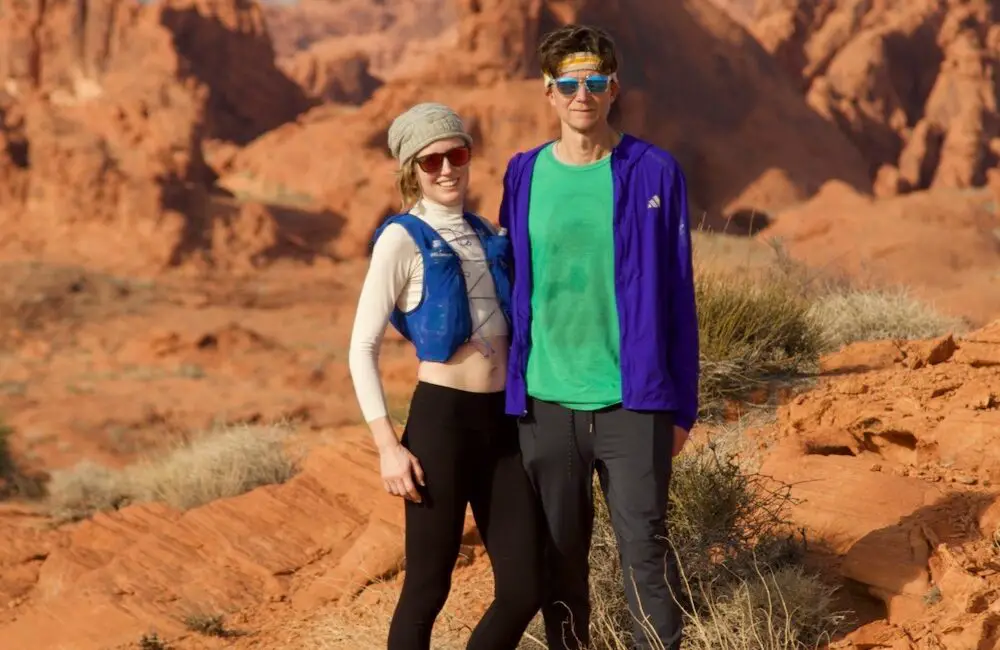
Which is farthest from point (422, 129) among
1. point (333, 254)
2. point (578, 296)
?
point (333, 254)

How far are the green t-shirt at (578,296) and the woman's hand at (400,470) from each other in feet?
1.24

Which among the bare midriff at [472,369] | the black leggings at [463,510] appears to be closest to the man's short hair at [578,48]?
the bare midriff at [472,369]

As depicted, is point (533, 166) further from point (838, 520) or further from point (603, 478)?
point (838, 520)

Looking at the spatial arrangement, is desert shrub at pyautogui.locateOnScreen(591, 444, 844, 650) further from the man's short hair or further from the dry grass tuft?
the dry grass tuft

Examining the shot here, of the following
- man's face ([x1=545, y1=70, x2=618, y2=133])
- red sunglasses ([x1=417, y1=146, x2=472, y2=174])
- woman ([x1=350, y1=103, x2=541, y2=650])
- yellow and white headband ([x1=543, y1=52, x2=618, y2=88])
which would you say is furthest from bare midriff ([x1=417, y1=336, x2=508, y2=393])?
yellow and white headband ([x1=543, y1=52, x2=618, y2=88])

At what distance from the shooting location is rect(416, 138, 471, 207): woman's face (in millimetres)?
2934

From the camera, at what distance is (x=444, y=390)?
2.90 m

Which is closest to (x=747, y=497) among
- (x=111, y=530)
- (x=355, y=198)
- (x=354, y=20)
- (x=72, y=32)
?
(x=111, y=530)

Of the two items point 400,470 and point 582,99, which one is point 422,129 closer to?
point 582,99

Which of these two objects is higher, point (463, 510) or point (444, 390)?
point (444, 390)

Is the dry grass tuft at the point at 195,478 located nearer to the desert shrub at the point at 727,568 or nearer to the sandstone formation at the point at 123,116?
the desert shrub at the point at 727,568

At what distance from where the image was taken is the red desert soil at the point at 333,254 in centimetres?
468

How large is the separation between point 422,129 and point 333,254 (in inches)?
1037

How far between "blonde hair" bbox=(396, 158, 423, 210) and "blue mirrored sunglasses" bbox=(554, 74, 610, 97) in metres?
0.48
